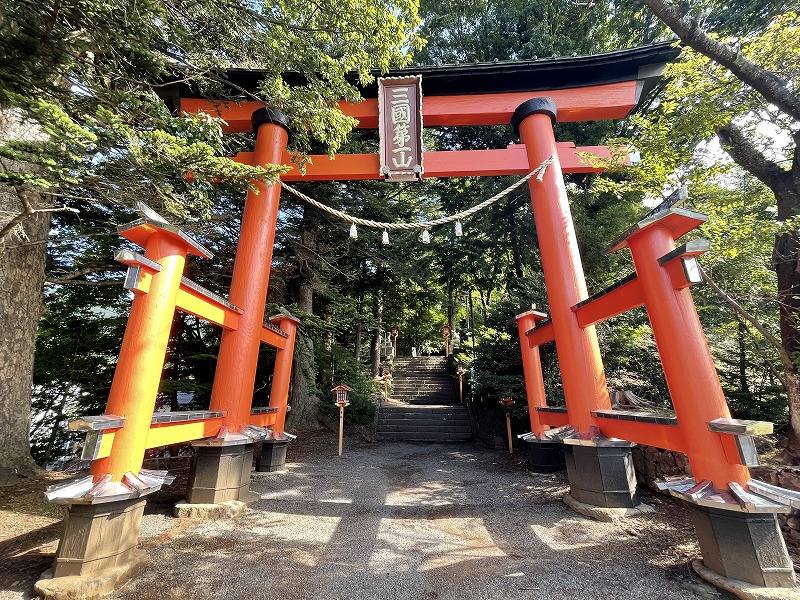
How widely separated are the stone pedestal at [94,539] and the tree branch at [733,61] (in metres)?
6.70

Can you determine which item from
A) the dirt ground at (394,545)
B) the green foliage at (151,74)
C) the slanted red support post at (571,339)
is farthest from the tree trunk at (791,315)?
the green foliage at (151,74)

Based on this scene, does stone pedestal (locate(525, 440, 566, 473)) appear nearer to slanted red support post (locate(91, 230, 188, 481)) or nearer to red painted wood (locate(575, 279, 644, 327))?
red painted wood (locate(575, 279, 644, 327))

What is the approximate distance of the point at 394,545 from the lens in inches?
117

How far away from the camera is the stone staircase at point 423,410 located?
922 centimetres

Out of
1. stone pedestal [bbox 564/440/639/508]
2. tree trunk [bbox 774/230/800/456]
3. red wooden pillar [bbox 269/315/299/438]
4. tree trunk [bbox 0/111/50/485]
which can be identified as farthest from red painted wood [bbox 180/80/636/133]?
stone pedestal [bbox 564/440/639/508]

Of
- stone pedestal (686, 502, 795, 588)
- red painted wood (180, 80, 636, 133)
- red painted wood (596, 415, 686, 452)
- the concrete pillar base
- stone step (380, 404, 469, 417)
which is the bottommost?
the concrete pillar base

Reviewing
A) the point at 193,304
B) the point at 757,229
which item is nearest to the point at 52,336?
the point at 193,304

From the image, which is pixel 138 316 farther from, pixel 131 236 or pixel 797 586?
pixel 797 586

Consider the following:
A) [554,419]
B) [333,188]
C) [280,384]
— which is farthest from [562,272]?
[333,188]

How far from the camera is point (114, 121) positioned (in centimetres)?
273

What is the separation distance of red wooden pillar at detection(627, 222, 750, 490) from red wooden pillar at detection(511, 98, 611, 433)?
1.33 meters

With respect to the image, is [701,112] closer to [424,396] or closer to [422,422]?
[422,422]

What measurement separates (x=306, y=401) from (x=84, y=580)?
268 inches

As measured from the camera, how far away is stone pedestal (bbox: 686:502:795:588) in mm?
2033
